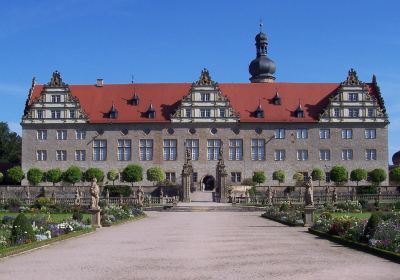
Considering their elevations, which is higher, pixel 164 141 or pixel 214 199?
pixel 164 141

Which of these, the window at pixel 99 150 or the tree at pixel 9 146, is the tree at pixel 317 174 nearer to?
the window at pixel 99 150

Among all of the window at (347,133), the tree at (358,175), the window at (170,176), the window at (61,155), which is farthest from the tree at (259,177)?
the window at (61,155)

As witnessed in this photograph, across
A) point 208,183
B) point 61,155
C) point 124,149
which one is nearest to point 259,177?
point 208,183

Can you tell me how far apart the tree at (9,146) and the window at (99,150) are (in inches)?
884

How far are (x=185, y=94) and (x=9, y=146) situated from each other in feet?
101

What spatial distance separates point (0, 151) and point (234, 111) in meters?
35.4

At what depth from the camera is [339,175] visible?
57094 mm

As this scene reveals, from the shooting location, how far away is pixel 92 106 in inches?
2422

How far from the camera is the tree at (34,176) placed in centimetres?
5756

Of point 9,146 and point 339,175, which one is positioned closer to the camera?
point 339,175

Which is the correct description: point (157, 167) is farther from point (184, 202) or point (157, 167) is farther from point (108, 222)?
point (108, 222)

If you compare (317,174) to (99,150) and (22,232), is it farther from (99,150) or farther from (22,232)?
(22,232)

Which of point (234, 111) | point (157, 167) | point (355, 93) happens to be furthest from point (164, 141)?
point (355, 93)

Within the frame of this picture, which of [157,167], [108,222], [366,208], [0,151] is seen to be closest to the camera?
[108,222]
